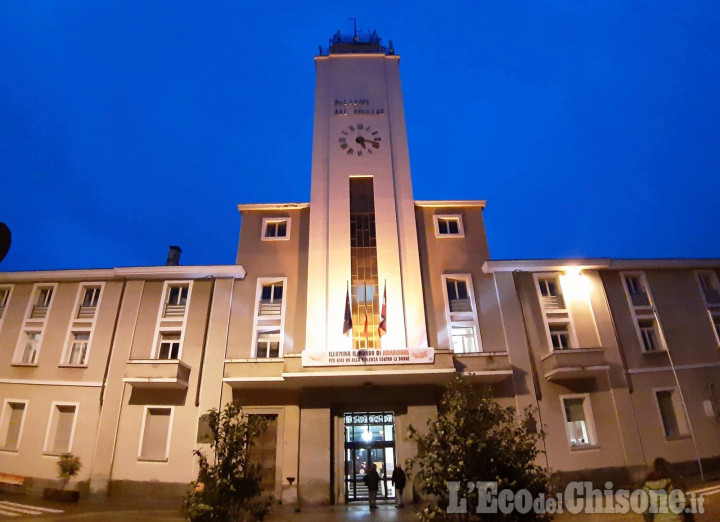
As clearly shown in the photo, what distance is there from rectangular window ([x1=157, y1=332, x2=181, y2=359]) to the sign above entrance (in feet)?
25.3

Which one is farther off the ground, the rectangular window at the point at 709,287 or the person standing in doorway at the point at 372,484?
the rectangular window at the point at 709,287

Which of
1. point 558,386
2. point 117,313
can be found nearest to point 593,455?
point 558,386

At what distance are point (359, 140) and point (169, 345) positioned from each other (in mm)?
16609

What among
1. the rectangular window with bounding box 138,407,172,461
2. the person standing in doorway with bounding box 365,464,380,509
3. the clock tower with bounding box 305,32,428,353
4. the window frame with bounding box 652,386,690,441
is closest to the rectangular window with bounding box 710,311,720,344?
the window frame with bounding box 652,386,690,441

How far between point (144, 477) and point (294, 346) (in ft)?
29.8

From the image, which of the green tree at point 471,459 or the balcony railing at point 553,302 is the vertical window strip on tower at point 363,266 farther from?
the green tree at point 471,459

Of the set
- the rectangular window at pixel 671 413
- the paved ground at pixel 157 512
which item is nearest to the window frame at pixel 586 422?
the rectangular window at pixel 671 413

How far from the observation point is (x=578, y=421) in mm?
22188

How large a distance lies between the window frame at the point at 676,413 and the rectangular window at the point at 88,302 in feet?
99.2

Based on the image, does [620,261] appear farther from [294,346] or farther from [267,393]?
[267,393]

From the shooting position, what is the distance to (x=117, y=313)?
24250 mm

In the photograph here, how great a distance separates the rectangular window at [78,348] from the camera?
77.4 feet

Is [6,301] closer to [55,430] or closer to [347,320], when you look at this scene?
[55,430]

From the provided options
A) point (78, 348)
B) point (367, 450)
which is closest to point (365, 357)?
point (367, 450)
